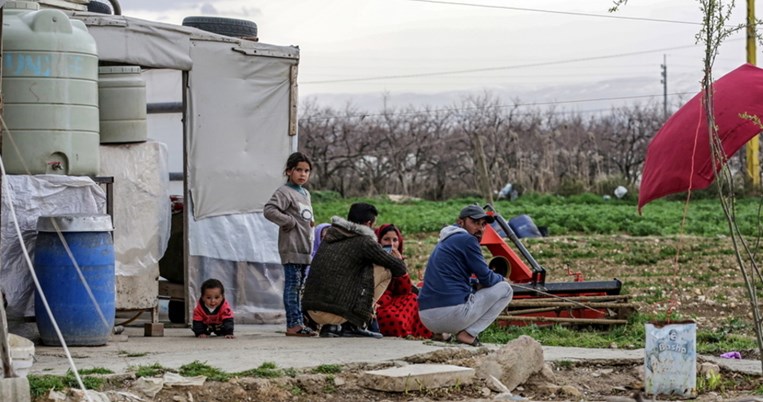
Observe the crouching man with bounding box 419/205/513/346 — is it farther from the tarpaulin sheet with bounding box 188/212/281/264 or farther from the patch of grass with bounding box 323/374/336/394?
the tarpaulin sheet with bounding box 188/212/281/264

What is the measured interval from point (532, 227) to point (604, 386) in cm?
1390

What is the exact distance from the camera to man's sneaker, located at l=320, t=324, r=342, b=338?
33.1 feet

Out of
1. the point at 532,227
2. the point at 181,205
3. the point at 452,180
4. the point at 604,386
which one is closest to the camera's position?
the point at 604,386

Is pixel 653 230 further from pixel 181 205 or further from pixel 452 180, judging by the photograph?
pixel 452 180

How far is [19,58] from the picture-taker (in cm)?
930

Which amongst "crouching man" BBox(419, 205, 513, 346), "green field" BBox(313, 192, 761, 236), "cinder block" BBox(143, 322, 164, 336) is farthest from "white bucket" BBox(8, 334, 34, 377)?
"green field" BBox(313, 192, 761, 236)

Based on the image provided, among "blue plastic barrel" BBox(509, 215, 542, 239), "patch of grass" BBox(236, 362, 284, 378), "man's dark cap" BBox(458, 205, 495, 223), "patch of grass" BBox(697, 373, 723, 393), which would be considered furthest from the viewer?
"blue plastic barrel" BBox(509, 215, 542, 239)

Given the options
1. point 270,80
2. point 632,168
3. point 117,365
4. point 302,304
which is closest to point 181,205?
point 270,80

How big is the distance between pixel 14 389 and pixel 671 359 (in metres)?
3.86

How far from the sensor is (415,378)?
7664 millimetres

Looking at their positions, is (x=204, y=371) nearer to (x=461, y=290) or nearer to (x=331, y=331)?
(x=331, y=331)

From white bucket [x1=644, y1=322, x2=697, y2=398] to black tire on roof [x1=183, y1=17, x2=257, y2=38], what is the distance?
5.91 metres

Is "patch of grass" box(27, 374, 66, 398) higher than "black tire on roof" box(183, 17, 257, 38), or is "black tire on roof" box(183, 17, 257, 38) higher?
"black tire on roof" box(183, 17, 257, 38)

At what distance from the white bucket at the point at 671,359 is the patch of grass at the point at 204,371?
2.58 m
